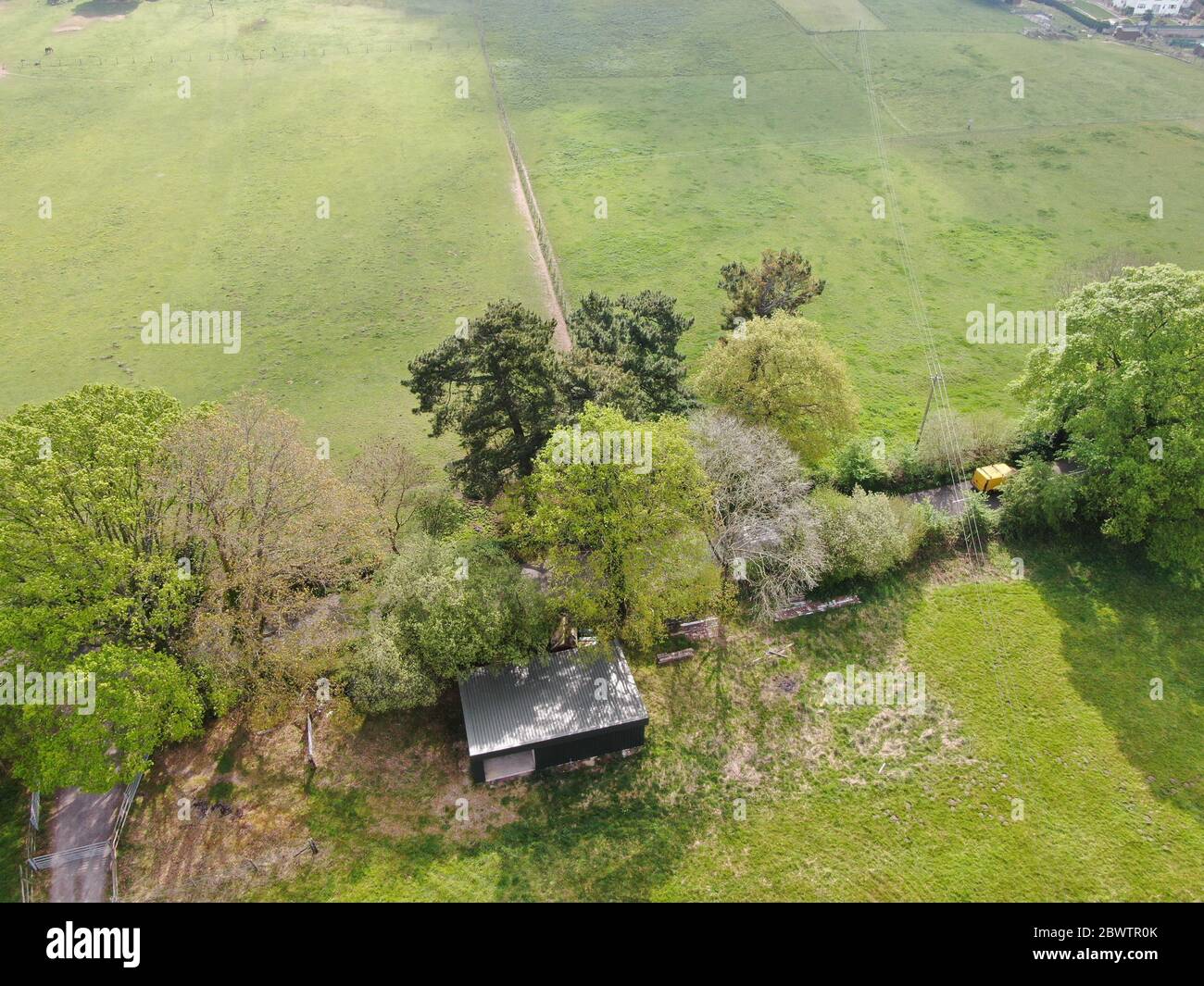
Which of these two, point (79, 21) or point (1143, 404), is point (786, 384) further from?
point (79, 21)

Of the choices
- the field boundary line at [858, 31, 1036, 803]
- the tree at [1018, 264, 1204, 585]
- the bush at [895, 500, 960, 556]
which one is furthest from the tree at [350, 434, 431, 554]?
the tree at [1018, 264, 1204, 585]

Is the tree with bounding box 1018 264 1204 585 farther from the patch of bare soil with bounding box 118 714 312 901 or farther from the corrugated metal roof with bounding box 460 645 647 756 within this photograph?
the patch of bare soil with bounding box 118 714 312 901

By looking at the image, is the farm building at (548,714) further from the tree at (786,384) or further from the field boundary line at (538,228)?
the field boundary line at (538,228)

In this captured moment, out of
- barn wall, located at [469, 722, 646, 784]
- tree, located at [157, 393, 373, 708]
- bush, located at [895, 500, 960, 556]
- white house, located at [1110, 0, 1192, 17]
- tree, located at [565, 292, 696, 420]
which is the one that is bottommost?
barn wall, located at [469, 722, 646, 784]

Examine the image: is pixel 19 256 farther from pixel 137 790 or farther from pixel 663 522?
pixel 663 522

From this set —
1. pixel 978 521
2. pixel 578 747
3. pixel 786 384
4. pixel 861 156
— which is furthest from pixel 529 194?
pixel 578 747
